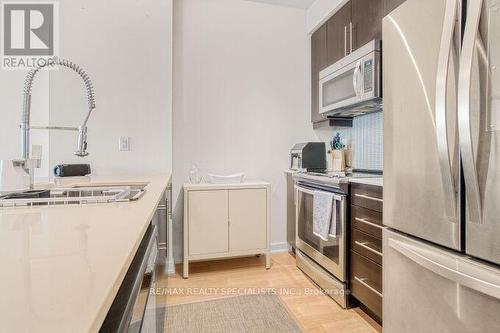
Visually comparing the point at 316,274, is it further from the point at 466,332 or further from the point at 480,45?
the point at 480,45

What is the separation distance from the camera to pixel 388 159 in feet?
4.18

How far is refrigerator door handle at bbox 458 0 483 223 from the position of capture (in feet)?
2.78

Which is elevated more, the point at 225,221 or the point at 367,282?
the point at 225,221

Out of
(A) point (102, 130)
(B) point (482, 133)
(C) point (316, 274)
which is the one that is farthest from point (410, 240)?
(A) point (102, 130)

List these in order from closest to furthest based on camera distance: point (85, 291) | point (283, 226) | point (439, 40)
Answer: point (85, 291), point (439, 40), point (283, 226)

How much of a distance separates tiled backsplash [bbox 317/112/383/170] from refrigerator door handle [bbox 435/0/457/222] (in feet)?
4.18

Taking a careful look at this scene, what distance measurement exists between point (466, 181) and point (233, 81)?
2.26 metres

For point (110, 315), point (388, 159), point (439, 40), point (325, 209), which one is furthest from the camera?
point (325, 209)

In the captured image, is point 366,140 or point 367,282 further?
point 366,140

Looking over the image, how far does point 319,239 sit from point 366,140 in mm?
970

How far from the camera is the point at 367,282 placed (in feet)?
5.29

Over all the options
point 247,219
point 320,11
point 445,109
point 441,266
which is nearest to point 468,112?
point 445,109

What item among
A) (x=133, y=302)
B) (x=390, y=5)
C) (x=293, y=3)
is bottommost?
(x=133, y=302)

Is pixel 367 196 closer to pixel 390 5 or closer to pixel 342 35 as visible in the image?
pixel 390 5
